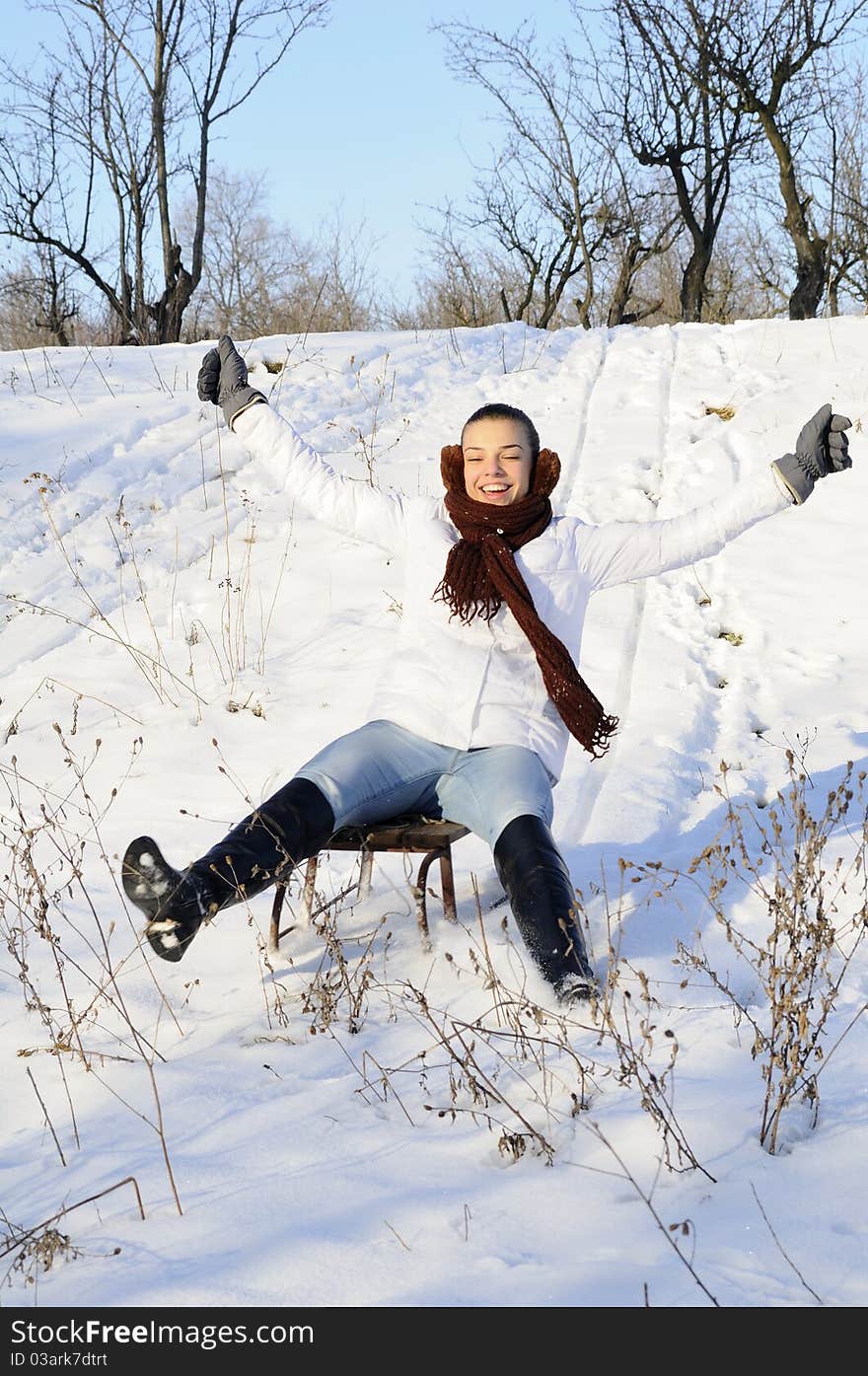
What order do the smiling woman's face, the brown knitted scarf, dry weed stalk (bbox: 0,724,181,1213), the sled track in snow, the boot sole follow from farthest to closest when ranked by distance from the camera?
the sled track in snow
the smiling woman's face
the brown knitted scarf
the boot sole
dry weed stalk (bbox: 0,724,181,1213)

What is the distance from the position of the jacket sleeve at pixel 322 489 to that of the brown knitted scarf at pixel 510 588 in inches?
10.2

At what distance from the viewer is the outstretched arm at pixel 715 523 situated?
340 cm

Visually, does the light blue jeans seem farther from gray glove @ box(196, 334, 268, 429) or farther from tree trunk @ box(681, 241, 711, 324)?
tree trunk @ box(681, 241, 711, 324)

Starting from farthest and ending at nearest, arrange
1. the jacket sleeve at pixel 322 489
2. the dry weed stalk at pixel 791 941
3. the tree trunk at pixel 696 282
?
the tree trunk at pixel 696 282, the jacket sleeve at pixel 322 489, the dry weed stalk at pixel 791 941

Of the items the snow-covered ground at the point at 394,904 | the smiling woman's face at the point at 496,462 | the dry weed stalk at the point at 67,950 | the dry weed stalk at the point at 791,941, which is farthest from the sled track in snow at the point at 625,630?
the dry weed stalk at the point at 67,950

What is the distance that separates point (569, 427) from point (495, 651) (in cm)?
497

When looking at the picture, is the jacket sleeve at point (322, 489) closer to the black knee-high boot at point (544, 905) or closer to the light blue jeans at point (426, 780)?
the light blue jeans at point (426, 780)

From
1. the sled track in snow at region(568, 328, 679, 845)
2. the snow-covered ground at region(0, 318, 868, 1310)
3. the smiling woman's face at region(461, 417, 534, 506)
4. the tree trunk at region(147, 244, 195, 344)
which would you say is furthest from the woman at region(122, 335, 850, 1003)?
the tree trunk at region(147, 244, 195, 344)

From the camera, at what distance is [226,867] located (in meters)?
2.98

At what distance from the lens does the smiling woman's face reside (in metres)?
3.46

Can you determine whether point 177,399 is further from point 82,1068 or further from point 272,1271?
point 272,1271
